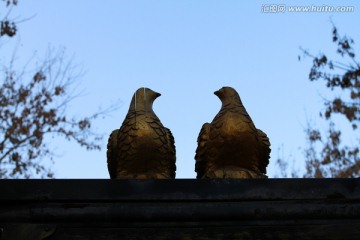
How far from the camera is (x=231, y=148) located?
8.87 feet

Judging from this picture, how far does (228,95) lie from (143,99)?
1.45ft

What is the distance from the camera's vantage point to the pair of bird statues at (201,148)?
266 centimetres

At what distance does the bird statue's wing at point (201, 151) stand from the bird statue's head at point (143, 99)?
0.29m

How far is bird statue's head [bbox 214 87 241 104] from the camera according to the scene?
2.98m

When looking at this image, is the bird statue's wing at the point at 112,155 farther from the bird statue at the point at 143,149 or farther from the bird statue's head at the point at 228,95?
the bird statue's head at the point at 228,95

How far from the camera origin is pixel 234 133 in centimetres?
271

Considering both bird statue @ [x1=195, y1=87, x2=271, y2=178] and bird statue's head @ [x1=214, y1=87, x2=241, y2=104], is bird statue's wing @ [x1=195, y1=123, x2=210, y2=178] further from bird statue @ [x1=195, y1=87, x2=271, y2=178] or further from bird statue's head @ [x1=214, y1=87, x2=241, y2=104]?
bird statue's head @ [x1=214, y1=87, x2=241, y2=104]

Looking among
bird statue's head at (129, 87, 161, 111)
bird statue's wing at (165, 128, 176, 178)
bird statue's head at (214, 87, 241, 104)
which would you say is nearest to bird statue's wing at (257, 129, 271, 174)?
bird statue's head at (214, 87, 241, 104)

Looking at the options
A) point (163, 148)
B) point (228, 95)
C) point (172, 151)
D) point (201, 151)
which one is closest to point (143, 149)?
point (163, 148)
